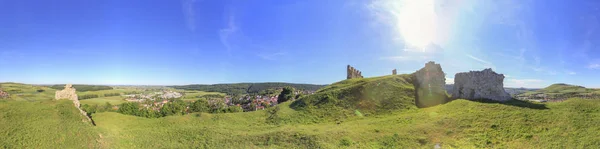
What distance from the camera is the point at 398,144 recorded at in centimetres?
2208

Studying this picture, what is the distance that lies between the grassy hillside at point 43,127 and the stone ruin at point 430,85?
38.0m

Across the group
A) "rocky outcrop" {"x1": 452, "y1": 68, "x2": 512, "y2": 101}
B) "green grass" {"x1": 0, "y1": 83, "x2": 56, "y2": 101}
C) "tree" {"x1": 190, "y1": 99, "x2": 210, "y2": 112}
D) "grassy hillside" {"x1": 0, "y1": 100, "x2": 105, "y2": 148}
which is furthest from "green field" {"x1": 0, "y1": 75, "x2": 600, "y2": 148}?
"green grass" {"x1": 0, "y1": 83, "x2": 56, "y2": 101}

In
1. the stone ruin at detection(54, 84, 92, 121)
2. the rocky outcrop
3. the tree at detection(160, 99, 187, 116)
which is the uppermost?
the rocky outcrop

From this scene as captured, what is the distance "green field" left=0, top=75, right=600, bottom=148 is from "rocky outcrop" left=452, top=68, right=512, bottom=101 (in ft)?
9.11

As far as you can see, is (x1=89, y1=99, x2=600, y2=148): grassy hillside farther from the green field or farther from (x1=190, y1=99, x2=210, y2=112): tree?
(x1=190, y1=99, x2=210, y2=112): tree

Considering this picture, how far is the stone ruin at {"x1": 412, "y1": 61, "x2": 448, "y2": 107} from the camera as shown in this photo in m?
35.9

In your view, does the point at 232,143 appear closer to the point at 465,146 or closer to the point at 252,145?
the point at 252,145

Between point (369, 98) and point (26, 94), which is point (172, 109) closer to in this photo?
point (369, 98)

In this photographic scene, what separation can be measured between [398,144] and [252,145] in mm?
13215

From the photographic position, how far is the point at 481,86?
32531 millimetres

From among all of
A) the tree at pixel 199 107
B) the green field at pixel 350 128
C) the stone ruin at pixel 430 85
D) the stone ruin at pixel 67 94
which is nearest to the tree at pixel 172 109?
the tree at pixel 199 107

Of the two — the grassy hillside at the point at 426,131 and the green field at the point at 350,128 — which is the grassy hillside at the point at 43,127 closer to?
the green field at the point at 350,128

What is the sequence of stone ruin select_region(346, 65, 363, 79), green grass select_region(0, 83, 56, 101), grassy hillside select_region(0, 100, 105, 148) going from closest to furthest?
1. grassy hillside select_region(0, 100, 105, 148)
2. stone ruin select_region(346, 65, 363, 79)
3. green grass select_region(0, 83, 56, 101)

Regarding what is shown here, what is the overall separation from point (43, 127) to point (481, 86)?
45734 millimetres
